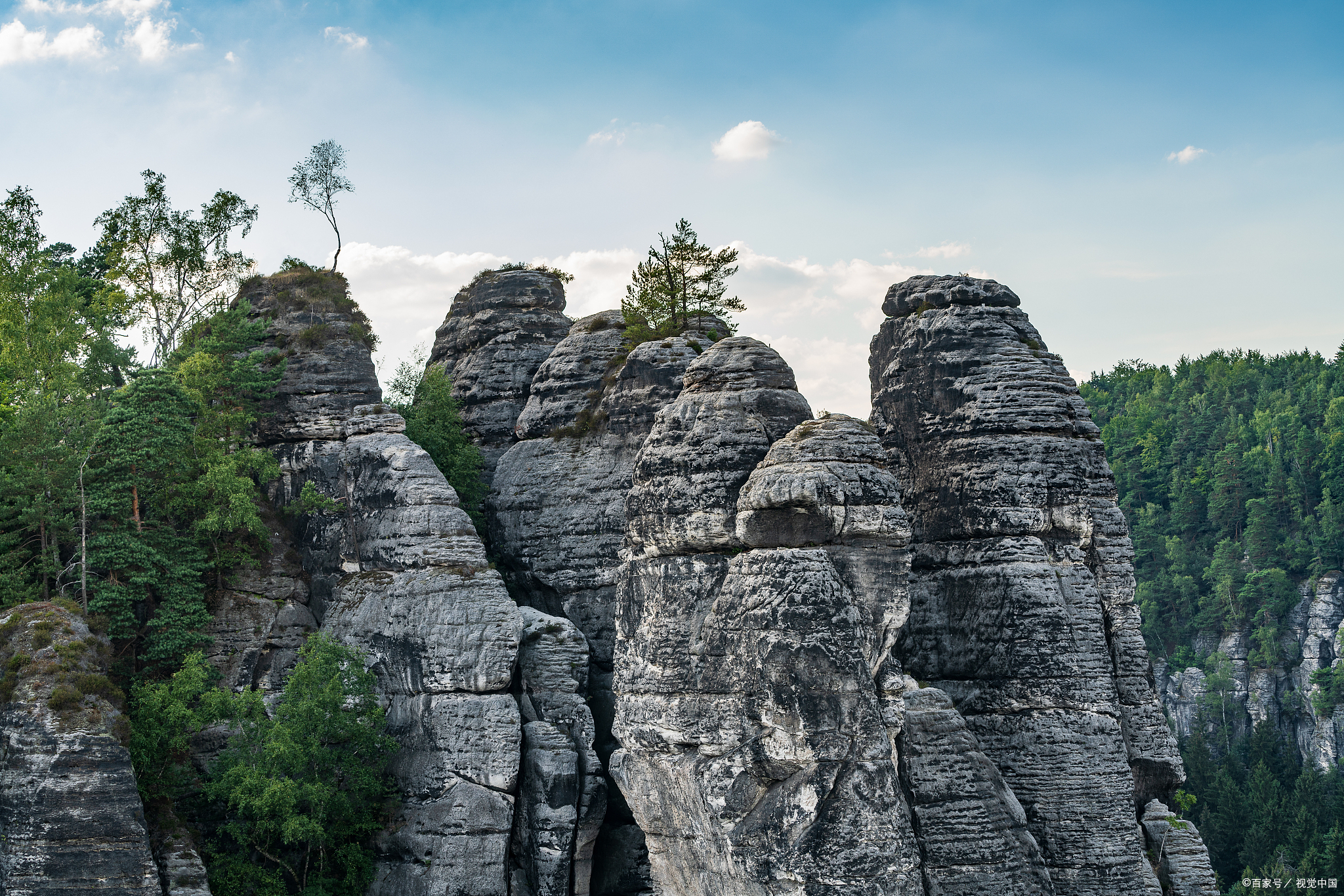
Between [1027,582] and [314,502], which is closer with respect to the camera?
[1027,582]

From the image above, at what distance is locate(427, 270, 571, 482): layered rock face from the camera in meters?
46.7

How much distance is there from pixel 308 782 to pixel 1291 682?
100066mm

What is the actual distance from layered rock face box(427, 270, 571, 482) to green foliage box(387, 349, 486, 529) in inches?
51.4

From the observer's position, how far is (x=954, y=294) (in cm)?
3581

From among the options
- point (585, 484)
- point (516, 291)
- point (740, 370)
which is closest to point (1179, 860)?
point (740, 370)

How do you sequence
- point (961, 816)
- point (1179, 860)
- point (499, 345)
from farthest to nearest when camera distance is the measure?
point (499, 345) < point (1179, 860) < point (961, 816)

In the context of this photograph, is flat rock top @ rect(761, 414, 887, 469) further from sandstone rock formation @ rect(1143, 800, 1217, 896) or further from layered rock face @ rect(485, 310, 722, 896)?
sandstone rock formation @ rect(1143, 800, 1217, 896)

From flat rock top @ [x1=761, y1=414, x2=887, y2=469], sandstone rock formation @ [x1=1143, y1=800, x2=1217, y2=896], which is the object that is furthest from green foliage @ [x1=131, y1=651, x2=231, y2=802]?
sandstone rock formation @ [x1=1143, y1=800, x2=1217, y2=896]

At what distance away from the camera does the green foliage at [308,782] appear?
29656 millimetres

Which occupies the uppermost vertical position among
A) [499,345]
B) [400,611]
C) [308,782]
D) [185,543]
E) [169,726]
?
[499,345]

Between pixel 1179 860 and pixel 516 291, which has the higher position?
pixel 516 291

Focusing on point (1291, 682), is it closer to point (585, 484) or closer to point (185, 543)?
point (585, 484)

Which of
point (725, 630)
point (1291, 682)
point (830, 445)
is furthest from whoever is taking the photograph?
point (1291, 682)

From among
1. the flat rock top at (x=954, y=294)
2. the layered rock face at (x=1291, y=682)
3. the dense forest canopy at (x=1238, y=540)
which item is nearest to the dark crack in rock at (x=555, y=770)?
the flat rock top at (x=954, y=294)
